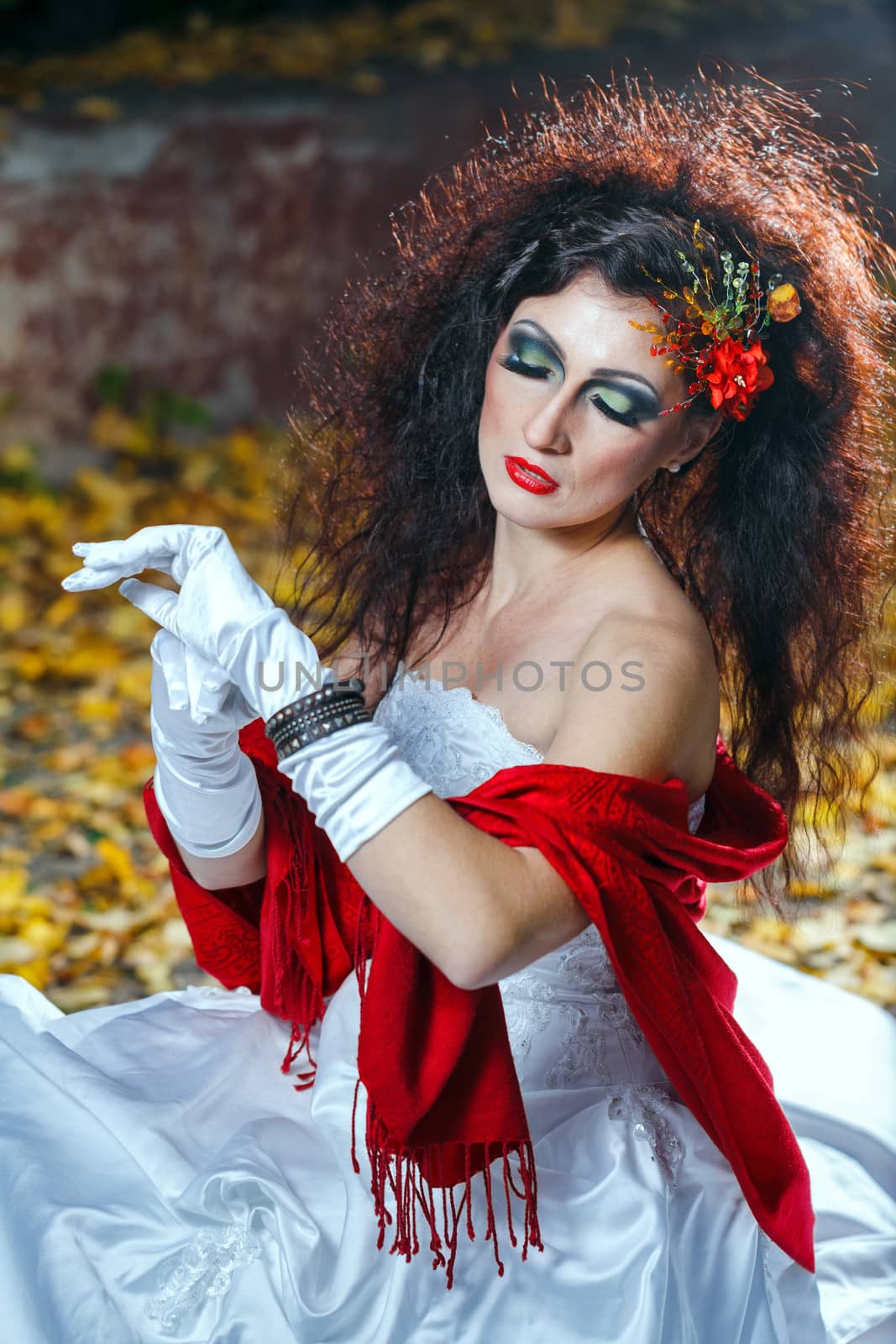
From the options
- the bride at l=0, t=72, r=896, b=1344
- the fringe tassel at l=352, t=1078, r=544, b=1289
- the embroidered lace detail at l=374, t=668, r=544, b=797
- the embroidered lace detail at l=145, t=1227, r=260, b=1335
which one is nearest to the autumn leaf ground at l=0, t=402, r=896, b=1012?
the bride at l=0, t=72, r=896, b=1344

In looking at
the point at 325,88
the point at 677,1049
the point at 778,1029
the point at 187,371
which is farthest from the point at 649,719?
the point at 325,88

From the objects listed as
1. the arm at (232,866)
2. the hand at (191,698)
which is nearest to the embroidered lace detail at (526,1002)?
the arm at (232,866)

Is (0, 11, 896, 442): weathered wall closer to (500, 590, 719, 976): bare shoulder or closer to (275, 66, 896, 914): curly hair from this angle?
(275, 66, 896, 914): curly hair

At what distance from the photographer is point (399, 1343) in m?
1.56

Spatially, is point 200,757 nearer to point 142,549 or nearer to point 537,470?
point 142,549

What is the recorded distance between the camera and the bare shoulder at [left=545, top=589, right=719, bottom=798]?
157cm

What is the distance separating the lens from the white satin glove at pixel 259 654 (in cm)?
141

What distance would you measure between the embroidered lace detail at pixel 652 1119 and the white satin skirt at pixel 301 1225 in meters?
0.01

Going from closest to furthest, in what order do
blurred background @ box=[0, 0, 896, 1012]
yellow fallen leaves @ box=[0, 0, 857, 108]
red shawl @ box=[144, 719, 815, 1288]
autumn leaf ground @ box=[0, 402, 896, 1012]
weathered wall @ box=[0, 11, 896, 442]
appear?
red shawl @ box=[144, 719, 815, 1288]
autumn leaf ground @ box=[0, 402, 896, 1012]
blurred background @ box=[0, 0, 896, 1012]
weathered wall @ box=[0, 11, 896, 442]
yellow fallen leaves @ box=[0, 0, 857, 108]

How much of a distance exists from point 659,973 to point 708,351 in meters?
0.74

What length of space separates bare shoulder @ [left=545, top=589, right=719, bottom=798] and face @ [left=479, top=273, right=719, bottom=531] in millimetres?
165

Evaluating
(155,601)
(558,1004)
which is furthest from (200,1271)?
(155,601)

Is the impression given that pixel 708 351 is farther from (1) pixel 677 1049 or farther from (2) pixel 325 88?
(2) pixel 325 88

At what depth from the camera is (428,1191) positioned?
159 centimetres
